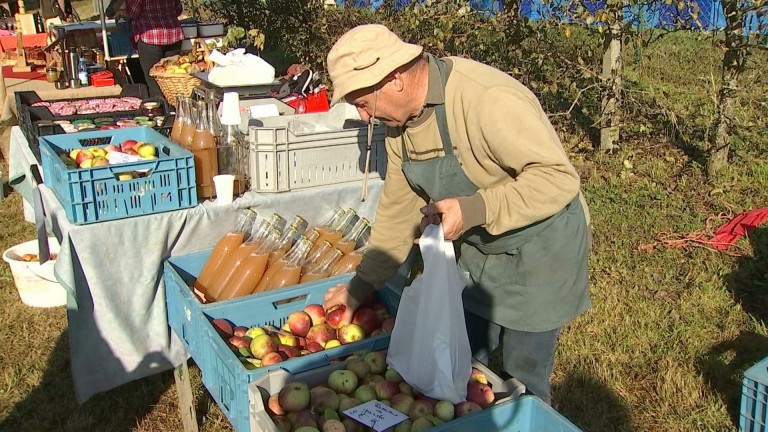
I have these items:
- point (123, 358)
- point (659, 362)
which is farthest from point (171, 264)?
point (659, 362)

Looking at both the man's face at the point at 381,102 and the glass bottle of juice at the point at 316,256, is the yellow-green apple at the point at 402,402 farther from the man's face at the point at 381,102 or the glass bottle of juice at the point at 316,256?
the glass bottle of juice at the point at 316,256

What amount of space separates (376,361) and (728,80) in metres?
4.27

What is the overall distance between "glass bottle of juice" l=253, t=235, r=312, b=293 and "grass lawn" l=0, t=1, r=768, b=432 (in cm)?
79

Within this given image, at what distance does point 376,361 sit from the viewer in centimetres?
213

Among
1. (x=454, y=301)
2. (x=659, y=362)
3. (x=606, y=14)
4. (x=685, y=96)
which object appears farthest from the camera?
(x=685, y=96)

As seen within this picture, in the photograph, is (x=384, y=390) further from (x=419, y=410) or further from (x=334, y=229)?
(x=334, y=229)

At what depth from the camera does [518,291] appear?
214 cm

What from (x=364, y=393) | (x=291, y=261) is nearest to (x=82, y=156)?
(x=291, y=261)

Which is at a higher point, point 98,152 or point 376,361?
point 98,152

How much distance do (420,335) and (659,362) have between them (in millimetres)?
1989

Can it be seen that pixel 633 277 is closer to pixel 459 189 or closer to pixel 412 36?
pixel 459 189

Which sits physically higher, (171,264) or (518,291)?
(518,291)

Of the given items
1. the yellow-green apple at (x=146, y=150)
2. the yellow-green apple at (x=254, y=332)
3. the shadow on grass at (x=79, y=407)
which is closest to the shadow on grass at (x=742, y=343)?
the yellow-green apple at (x=254, y=332)

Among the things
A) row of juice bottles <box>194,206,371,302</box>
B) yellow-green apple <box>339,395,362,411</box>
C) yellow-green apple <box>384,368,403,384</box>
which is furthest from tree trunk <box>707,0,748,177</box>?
yellow-green apple <box>339,395,362,411</box>
